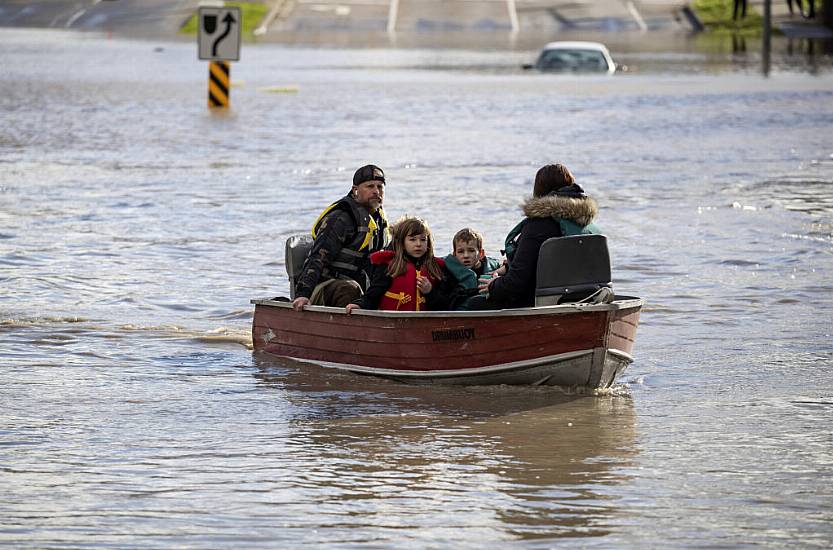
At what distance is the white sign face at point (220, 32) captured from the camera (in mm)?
28562

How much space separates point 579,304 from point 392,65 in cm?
3906

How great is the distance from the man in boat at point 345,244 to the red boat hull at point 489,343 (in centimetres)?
17

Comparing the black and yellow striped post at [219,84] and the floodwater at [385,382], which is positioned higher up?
the black and yellow striped post at [219,84]

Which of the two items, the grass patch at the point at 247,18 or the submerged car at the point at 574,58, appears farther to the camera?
→ the grass patch at the point at 247,18

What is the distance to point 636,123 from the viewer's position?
31422 millimetres

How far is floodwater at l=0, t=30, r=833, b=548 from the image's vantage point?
7.92 metres

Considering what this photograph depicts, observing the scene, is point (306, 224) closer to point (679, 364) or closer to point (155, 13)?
point (679, 364)

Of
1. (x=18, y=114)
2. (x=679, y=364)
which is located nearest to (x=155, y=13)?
(x=18, y=114)

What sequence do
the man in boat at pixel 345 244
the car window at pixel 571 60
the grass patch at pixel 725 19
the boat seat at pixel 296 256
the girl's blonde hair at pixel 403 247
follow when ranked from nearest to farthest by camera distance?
the girl's blonde hair at pixel 403 247, the man in boat at pixel 345 244, the boat seat at pixel 296 256, the car window at pixel 571 60, the grass patch at pixel 725 19

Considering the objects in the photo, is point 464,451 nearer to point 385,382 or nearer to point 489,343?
point 489,343

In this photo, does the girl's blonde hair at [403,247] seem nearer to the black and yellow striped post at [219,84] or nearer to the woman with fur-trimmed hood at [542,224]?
the woman with fur-trimmed hood at [542,224]

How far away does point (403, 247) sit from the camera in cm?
1030

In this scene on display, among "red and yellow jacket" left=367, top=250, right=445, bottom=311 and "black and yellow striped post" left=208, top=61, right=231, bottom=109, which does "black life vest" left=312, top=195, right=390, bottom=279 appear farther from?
"black and yellow striped post" left=208, top=61, right=231, bottom=109

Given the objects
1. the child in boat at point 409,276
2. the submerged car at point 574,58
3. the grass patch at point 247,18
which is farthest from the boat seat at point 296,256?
the grass patch at point 247,18
